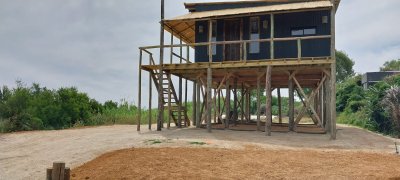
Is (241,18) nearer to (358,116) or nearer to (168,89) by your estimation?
(168,89)

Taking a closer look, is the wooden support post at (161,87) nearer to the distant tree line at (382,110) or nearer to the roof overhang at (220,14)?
the roof overhang at (220,14)

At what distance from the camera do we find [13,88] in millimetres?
28859

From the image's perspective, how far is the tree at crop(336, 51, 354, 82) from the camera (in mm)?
57469

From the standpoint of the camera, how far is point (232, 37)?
67.0 ft

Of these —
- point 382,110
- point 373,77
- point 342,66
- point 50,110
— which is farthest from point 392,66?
point 50,110

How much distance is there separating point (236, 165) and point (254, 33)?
38.2 ft

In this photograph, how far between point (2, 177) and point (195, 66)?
421 inches

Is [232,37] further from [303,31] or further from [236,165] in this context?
[236,165]

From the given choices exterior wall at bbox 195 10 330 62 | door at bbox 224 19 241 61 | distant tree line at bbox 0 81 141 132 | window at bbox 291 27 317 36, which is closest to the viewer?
exterior wall at bbox 195 10 330 62

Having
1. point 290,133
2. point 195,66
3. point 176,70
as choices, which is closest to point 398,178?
point 290,133

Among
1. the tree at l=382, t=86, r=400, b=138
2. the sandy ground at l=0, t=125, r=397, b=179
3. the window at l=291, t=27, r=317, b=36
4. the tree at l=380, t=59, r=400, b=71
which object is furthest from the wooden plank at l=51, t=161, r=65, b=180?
the tree at l=380, t=59, r=400, b=71

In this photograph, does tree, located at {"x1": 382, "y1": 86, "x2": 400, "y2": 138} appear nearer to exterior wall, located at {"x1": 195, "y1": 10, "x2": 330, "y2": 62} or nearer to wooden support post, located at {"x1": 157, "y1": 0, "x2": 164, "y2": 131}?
exterior wall, located at {"x1": 195, "y1": 10, "x2": 330, "y2": 62}

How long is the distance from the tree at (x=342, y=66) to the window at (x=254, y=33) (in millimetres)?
41393

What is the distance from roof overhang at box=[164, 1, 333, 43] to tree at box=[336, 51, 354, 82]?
129ft
